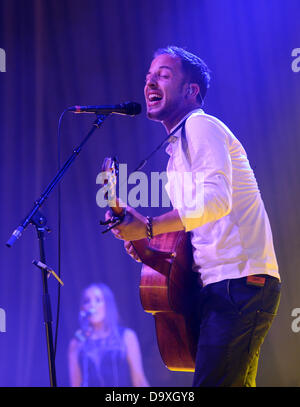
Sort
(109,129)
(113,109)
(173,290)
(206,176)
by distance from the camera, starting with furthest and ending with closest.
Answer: (109,129) < (113,109) < (173,290) < (206,176)

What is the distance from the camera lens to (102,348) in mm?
4461

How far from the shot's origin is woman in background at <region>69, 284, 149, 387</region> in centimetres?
436

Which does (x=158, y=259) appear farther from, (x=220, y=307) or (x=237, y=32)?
(x=237, y=32)

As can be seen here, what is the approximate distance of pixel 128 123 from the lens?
184 inches

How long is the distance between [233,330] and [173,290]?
1.31ft

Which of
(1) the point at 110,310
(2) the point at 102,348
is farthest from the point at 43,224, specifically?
(2) the point at 102,348

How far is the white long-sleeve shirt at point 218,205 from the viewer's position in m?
1.80

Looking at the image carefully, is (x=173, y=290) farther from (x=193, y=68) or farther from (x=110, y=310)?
(x=110, y=310)

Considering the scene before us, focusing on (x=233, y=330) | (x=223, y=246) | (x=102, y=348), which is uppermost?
(x=223, y=246)

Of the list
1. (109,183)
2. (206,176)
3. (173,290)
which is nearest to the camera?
(109,183)

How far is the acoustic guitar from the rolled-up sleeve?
1.19ft

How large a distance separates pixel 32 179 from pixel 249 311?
3.31 metres

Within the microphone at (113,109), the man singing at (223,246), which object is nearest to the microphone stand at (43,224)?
the microphone at (113,109)

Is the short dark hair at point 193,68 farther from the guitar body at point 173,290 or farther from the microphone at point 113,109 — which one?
the guitar body at point 173,290
